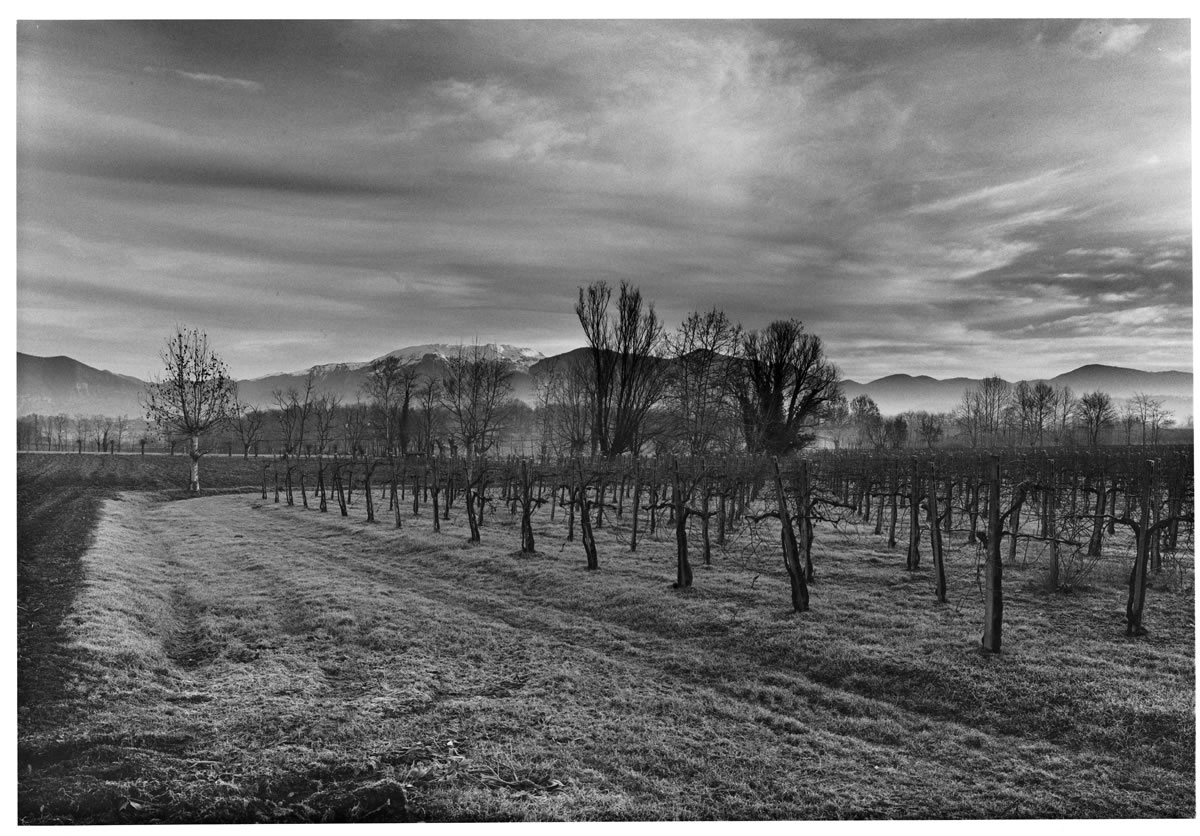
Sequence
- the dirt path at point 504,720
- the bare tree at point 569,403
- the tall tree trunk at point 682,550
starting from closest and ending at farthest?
the dirt path at point 504,720 → the tall tree trunk at point 682,550 → the bare tree at point 569,403

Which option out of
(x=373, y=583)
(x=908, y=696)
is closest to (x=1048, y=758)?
(x=908, y=696)

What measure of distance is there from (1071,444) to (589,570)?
817 inches

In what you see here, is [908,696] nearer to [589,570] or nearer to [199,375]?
[589,570]

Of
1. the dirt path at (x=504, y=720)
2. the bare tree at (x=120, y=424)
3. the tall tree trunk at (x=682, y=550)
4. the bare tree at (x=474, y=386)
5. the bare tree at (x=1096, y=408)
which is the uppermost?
the bare tree at (x=474, y=386)

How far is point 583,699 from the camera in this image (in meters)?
7.57

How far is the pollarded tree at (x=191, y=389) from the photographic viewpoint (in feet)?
37.8

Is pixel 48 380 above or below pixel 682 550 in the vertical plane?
above

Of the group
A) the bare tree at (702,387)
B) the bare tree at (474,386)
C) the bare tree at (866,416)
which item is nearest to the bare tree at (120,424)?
the bare tree at (474,386)

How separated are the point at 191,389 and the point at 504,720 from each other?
24.0m

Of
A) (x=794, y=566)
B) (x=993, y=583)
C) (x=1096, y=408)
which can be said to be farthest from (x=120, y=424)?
(x=1096, y=408)

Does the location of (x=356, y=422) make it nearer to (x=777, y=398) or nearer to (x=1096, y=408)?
(x=777, y=398)

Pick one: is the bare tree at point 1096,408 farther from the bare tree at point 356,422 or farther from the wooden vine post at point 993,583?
the bare tree at point 356,422

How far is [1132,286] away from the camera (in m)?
7.60

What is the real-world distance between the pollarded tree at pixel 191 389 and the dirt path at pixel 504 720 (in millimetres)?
4213
